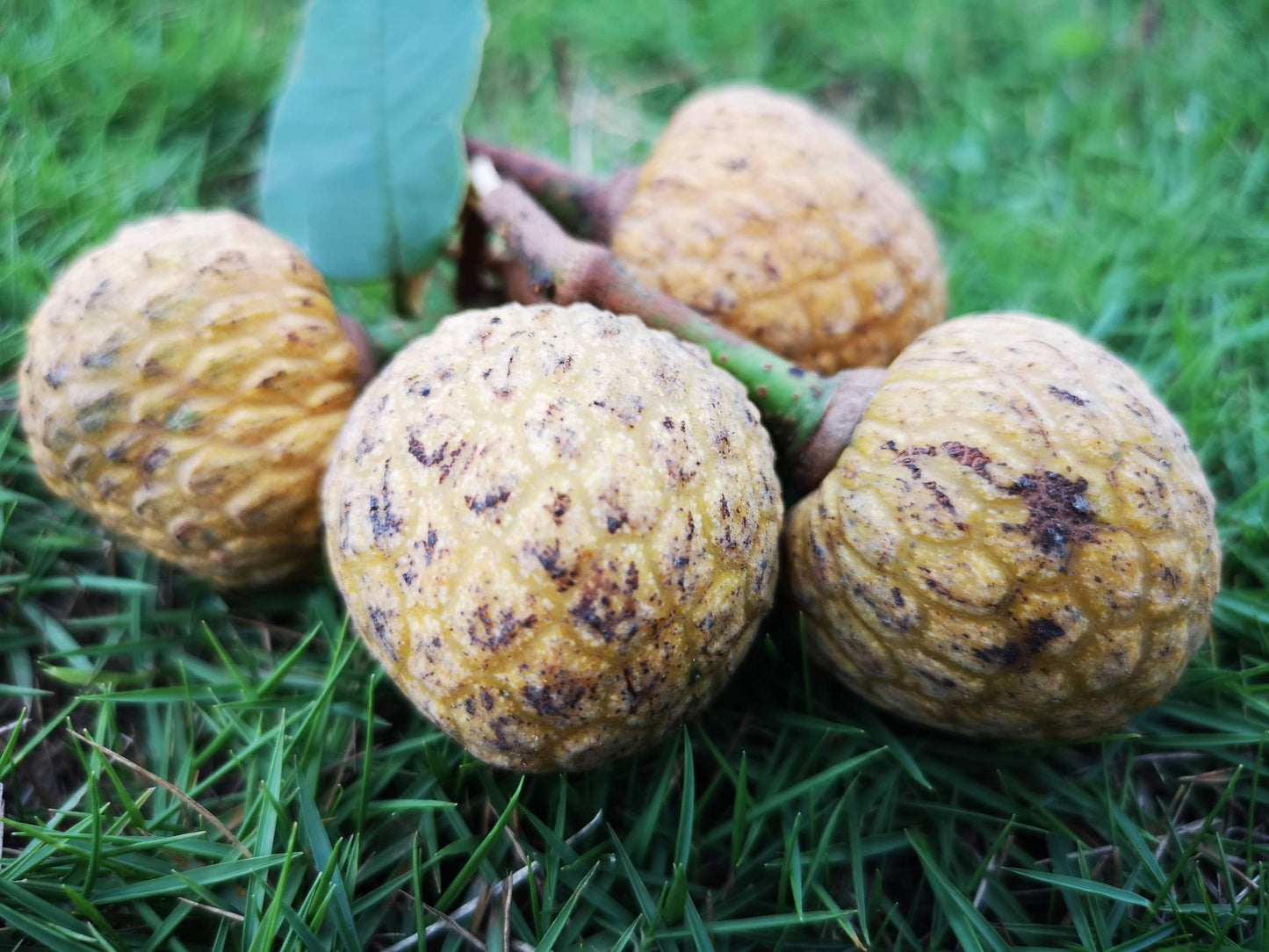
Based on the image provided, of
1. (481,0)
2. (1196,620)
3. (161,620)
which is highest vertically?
(481,0)

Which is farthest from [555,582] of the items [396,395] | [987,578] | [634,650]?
[987,578]

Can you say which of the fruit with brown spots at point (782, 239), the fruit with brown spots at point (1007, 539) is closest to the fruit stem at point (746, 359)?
the fruit with brown spots at point (1007, 539)

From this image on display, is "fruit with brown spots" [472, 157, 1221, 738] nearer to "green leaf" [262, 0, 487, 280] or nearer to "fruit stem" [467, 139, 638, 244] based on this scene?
"fruit stem" [467, 139, 638, 244]

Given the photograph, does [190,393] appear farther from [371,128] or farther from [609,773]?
[609,773]

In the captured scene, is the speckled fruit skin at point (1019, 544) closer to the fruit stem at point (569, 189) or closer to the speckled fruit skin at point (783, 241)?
the speckled fruit skin at point (783, 241)

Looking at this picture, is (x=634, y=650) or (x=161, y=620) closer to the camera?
(x=634, y=650)

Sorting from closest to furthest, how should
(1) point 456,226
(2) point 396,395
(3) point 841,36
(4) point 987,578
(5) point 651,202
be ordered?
1. (4) point 987,578
2. (2) point 396,395
3. (5) point 651,202
4. (1) point 456,226
5. (3) point 841,36

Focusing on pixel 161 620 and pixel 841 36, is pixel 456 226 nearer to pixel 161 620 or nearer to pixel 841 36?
pixel 161 620
